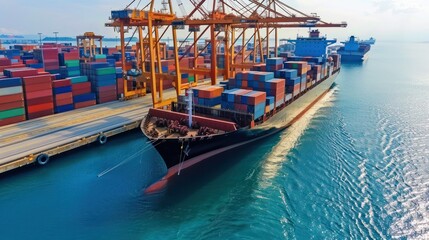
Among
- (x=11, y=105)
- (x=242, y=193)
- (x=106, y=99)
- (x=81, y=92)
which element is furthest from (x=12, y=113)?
(x=242, y=193)

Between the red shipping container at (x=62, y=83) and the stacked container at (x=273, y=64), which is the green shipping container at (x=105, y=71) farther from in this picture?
the stacked container at (x=273, y=64)

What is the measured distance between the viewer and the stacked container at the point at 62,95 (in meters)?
33.5

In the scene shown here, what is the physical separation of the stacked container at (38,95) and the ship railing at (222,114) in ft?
46.6

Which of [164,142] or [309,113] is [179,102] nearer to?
[164,142]

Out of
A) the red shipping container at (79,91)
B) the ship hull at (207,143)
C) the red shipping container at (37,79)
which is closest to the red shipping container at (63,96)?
the red shipping container at (79,91)

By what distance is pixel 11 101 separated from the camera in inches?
1161

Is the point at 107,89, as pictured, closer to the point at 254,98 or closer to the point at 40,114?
the point at 40,114

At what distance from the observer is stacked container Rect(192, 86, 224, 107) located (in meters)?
27.8

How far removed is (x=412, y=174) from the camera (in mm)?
22859

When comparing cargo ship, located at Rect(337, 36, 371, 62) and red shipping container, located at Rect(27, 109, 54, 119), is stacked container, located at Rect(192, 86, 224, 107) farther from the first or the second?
cargo ship, located at Rect(337, 36, 371, 62)

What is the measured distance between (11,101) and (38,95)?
2725 mm

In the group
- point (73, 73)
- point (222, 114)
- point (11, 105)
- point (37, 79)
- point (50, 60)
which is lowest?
point (222, 114)

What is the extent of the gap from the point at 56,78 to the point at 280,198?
30.1 metres

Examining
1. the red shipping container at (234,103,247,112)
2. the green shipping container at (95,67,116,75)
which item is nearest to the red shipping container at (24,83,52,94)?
the green shipping container at (95,67,116,75)
